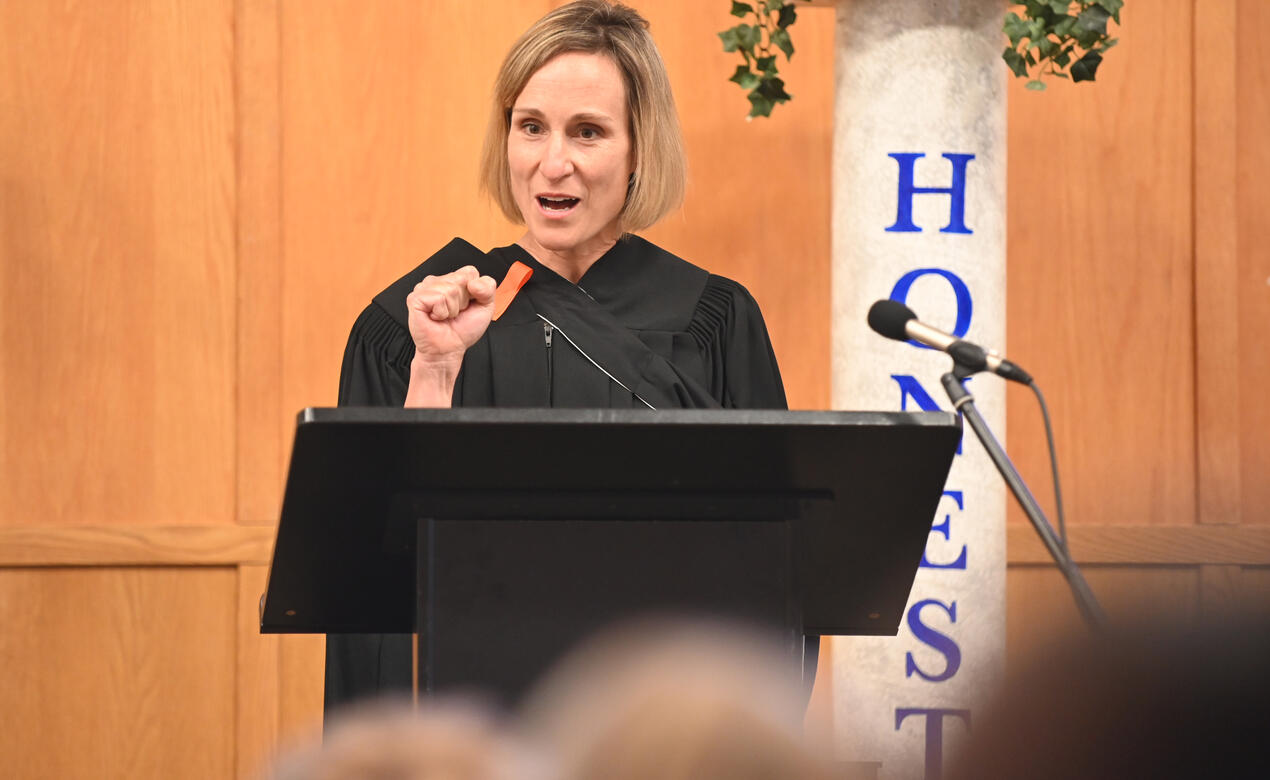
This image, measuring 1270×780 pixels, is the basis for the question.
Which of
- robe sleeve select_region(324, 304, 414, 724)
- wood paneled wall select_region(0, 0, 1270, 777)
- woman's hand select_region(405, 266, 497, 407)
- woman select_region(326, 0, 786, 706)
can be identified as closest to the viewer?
woman's hand select_region(405, 266, 497, 407)

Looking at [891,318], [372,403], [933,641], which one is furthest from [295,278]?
[891,318]

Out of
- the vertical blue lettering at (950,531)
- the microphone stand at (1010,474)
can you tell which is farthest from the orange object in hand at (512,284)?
the vertical blue lettering at (950,531)

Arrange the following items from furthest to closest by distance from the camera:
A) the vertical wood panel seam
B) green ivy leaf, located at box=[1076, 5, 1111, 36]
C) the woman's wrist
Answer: the vertical wood panel seam → green ivy leaf, located at box=[1076, 5, 1111, 36] → the woman's wrist

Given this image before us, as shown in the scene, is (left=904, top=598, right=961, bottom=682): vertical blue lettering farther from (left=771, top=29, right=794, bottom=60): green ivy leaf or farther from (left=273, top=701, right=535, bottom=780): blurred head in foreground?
(left=273, top=701, right=535, bottom=780): blurred head in foreground

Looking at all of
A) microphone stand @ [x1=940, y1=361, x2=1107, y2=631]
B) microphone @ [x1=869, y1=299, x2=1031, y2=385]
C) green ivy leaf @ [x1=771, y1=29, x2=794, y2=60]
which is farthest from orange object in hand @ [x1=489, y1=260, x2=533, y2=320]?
green ivy leaf @ [x1=771, y1=29, x2=794, y2=60]

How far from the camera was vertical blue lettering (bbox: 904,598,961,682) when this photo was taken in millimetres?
3348

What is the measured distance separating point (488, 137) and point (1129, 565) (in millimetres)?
2565

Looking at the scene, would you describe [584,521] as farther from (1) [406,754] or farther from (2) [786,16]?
(2) [786,16]

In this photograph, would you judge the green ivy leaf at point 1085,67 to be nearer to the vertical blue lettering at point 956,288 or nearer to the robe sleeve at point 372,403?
the vertical blue lettering at point 956,288

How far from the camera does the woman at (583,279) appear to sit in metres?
2.24

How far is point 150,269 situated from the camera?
399 cm

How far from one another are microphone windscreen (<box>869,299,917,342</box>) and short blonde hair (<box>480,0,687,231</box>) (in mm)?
523

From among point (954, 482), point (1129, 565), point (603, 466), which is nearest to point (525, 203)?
point (603, 466)

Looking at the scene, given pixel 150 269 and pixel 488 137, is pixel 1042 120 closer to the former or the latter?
pixel 488 137
